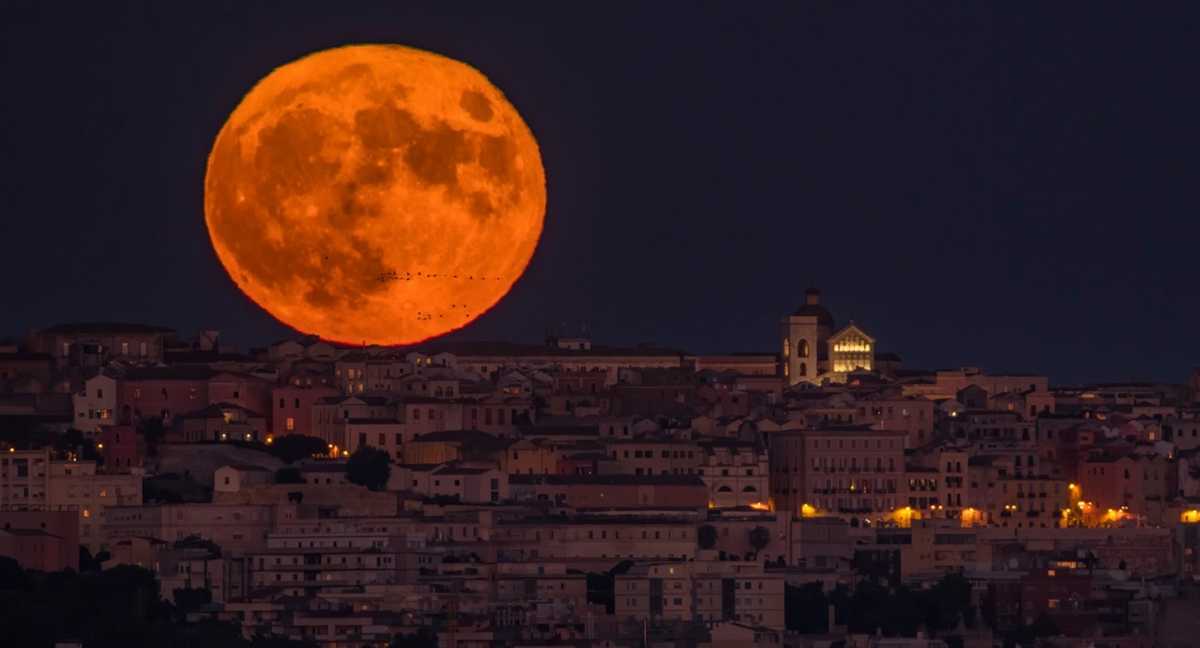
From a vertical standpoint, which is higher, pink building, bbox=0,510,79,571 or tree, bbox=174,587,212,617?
pink building, bbox=0,510,79,571

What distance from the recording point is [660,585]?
271ft

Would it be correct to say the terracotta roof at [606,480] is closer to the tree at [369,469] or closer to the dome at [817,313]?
the tree at [369,469]

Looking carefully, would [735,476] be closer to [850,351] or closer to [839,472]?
[839,472]

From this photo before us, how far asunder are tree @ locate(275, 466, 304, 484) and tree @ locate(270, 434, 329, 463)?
294 cm

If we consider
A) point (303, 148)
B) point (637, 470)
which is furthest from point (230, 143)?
point (637, 470)

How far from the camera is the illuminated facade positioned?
119m

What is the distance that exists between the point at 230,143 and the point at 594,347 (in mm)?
22659

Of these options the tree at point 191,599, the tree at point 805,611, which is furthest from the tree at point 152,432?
the tree at point 805,611

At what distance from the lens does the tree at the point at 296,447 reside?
92.1m

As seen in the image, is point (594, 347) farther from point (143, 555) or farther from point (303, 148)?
point (143, 555)

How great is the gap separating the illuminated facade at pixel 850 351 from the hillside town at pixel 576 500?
837 centimetres

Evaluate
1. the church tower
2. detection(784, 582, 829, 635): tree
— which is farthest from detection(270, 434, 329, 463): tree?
the church tower

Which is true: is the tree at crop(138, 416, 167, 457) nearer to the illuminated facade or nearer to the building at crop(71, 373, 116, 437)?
the building at crop(71, 373, 116, 437)

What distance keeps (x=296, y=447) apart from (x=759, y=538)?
28.8ft
